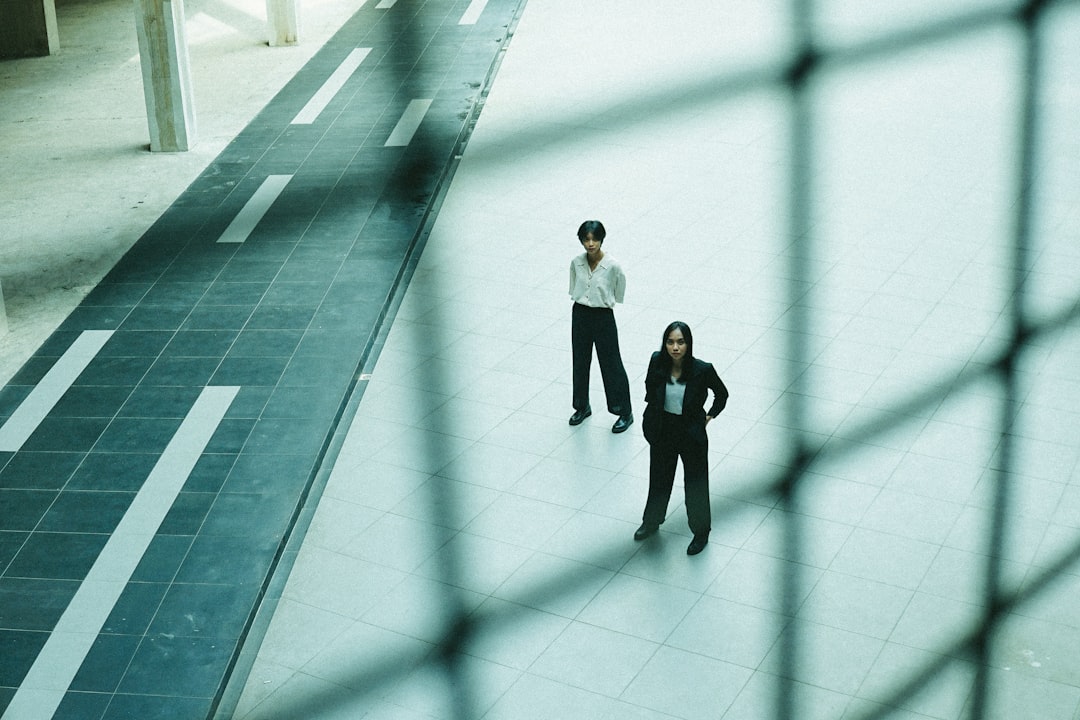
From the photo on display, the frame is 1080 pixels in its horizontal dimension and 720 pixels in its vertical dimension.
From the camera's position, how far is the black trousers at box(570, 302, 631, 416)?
636 cm

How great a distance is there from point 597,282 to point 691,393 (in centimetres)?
118

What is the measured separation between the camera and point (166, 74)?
11273mm

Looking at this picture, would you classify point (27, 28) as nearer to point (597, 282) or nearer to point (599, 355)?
point (599, 355)

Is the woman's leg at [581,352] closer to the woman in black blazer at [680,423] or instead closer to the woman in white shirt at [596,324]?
the woman in white shirt at [596,324]

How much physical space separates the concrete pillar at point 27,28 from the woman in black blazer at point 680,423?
1197 cm

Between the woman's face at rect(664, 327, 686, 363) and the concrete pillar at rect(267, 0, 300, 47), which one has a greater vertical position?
the concrete pillar at rect(267, 0, 300, 47)

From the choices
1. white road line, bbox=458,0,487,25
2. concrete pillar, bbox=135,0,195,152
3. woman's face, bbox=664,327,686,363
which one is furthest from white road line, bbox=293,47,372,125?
woman's face, bbox=664,327,686,363

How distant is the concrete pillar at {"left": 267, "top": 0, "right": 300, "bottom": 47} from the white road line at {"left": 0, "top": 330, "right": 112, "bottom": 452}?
7.69 metres

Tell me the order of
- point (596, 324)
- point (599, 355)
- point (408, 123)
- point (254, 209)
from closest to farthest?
point (596, 324) < point (599, 355) < point (254, 209) < point (408, 123)

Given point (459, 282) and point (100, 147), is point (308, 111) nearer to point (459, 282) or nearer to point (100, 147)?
point (100, 147)

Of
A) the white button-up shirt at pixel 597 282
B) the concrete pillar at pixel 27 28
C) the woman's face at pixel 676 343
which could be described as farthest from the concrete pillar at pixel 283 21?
the woman's face at pixel 676 343

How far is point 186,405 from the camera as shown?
23.1 feet

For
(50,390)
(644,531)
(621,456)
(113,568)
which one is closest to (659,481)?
(644,531)

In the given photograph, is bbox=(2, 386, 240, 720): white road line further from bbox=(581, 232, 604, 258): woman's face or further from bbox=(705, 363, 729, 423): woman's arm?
bbox=(705, 363, 729, 423): woman's arm
